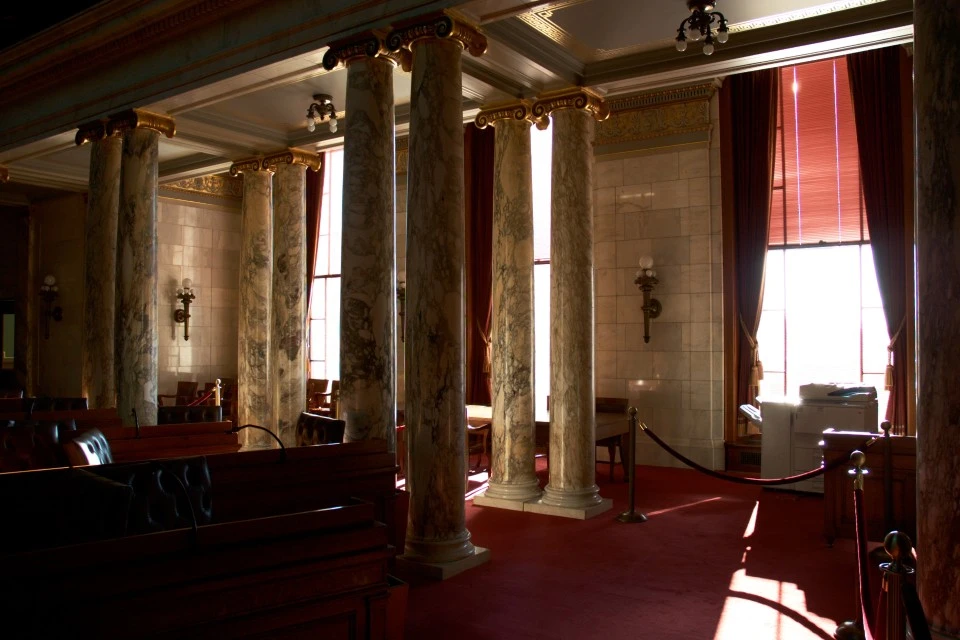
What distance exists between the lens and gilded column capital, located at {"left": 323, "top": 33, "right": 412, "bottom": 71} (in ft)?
21.6

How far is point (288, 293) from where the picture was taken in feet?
35.4

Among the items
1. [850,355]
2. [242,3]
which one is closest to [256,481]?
[242,3]

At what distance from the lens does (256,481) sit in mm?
5430

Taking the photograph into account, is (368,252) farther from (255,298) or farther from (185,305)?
(185,305)

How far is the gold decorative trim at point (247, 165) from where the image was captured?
37.1ft

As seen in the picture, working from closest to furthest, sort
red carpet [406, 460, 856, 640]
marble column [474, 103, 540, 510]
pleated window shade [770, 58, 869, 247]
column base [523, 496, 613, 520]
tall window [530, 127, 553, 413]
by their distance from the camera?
red carpet [406, 460, 856, 640]
column base [523, 496, 613, 520]
marble column [474, 103, 540, 510]
pleated window shade [770, 58, 869, 247]
tall window [530, 127, 553, 413]

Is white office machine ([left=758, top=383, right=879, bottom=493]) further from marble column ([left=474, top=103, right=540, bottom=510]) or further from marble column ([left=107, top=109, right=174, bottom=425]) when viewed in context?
marble column ([left=107, top=109, right=174, bottom=425])

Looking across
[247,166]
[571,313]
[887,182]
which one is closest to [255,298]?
[247,166]

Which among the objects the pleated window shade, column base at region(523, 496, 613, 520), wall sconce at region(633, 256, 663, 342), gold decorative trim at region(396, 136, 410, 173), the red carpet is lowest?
the red carpet

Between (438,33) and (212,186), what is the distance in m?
11.2

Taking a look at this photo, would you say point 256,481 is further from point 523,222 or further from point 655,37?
point 655,37

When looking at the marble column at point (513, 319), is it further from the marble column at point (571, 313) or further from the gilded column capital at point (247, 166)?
the gilded column capital at point (247, 166)

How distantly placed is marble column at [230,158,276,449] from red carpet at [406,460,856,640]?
4218 mm

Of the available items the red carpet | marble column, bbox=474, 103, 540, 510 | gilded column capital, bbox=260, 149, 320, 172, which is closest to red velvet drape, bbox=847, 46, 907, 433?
the red carpet
